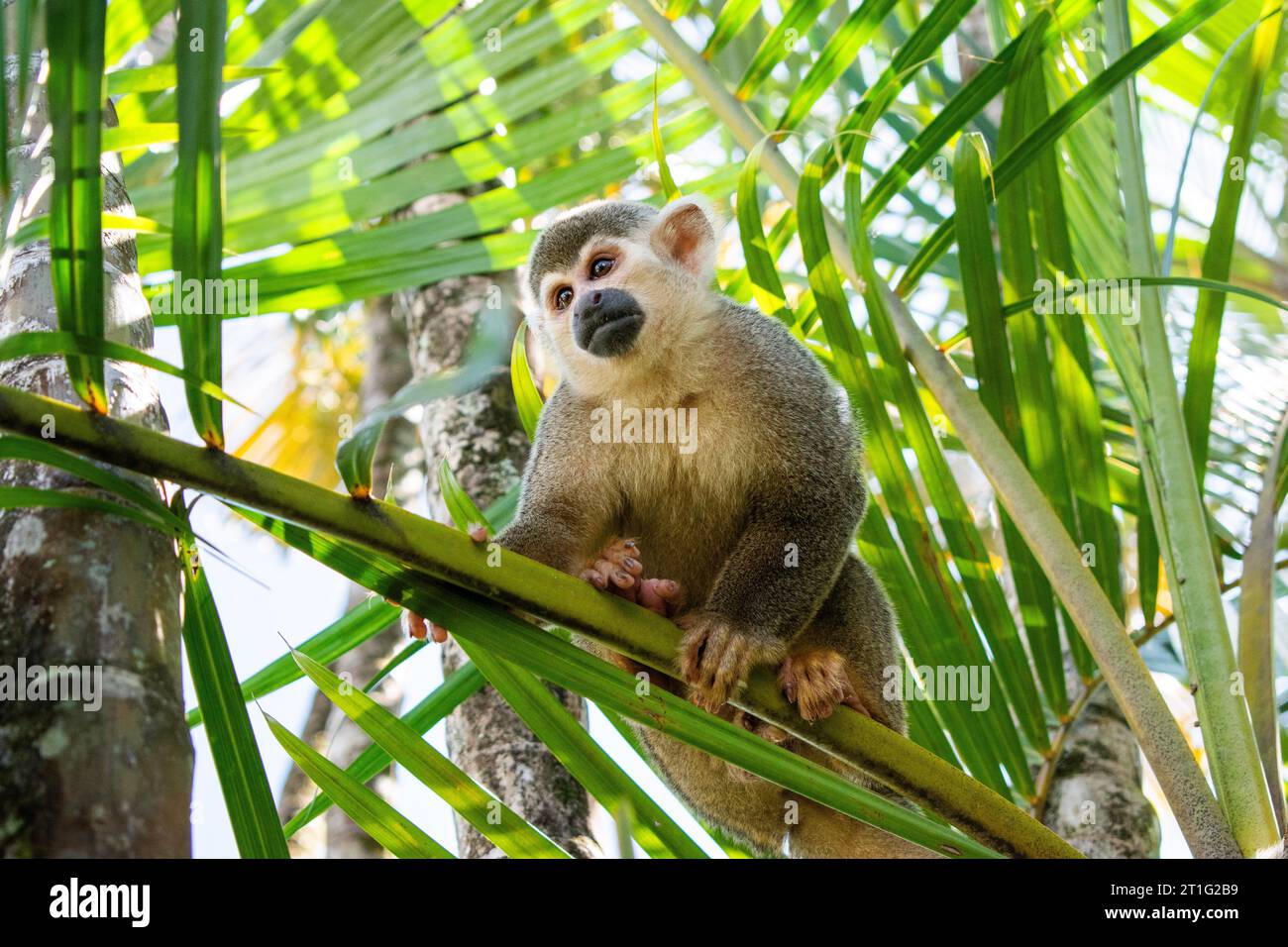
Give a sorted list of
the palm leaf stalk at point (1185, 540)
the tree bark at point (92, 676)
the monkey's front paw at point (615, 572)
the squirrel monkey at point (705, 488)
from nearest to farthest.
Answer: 1. the tree bark at point (92, 676)
2. the palm leaf stalk at point (1185, 540)
3. the monkey's front paw at point (615, 572)
4. the squirrel monkey at point (705, 488)

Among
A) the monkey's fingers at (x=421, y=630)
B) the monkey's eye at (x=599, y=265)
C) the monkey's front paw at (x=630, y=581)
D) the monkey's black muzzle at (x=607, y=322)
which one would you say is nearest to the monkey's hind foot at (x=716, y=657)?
the monkey's front paw at (x=630, y=581)

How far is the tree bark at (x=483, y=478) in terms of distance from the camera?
4.48 metres

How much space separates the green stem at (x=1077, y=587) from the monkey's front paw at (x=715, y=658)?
88cm

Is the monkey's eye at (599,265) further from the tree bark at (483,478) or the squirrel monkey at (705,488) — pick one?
the tree bark at (483,478)

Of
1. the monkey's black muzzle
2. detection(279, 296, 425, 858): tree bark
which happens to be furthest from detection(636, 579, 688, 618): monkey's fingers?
detection(279, 296, 425, 858): tree bark

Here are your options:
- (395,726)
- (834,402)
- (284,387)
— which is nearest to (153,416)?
(395,726)

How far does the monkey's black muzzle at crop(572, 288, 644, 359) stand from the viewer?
14.6 feet

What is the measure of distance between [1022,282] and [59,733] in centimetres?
316

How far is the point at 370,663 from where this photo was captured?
9.42 metres

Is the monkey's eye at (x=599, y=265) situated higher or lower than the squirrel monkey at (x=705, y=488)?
higher

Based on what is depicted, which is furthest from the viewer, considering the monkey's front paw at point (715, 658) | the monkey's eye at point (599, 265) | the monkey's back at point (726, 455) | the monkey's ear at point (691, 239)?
the monkey's ear at point (691, 239)

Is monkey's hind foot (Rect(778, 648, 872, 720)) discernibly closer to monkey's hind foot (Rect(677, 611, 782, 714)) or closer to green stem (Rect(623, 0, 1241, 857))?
monkey's hind foot (Rect(677, 611, 782, 714))

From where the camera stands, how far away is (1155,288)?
382cm
